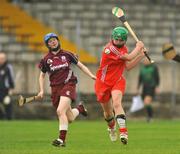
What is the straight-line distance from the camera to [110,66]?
18.8m

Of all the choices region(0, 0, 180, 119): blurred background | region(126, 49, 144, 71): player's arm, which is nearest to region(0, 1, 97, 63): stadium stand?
region(0, 0, 180, 119): blurred background

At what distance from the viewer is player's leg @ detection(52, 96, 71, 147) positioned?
17781mm

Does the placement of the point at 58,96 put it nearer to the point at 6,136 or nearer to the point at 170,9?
the point at 6,136

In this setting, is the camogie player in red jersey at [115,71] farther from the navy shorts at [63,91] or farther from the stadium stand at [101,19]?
the stadium stand at [101,19]

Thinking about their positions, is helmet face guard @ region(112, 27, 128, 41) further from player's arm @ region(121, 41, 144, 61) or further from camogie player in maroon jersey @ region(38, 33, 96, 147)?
camogie player in maroon jersey @ region(38, 33, 96, 147)

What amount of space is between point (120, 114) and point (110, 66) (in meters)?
1.10

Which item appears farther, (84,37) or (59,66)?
(84,37)

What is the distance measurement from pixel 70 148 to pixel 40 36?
18.2 metres

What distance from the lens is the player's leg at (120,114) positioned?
17719mm

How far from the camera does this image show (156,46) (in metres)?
35.4

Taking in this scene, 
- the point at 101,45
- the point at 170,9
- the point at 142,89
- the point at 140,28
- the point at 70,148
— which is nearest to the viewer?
the point at 70,148

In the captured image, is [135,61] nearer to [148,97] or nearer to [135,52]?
[135,52]

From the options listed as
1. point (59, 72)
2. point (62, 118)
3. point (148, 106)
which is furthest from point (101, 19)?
point (62, 118)

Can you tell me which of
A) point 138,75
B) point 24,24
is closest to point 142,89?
point 138,75
